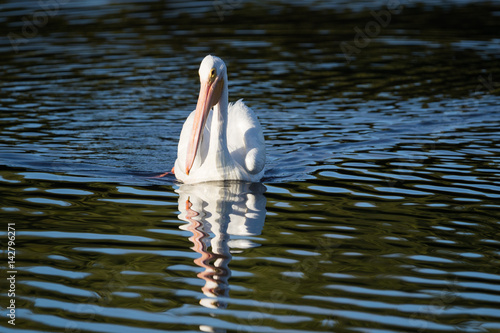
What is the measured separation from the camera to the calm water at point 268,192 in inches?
215

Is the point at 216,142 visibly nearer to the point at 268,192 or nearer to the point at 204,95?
the point at 204,95

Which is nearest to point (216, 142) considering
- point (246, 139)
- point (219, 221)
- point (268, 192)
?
point (246, 139)

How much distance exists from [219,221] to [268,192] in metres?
→ 1.25

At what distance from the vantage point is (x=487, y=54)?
53.2 ft

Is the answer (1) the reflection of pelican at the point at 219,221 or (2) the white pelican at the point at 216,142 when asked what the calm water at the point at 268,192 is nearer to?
(1) the reflection of pelican at the point at 219,221

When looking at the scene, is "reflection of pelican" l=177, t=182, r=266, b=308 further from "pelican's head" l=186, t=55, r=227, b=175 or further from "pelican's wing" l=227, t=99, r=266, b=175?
"pelican's head" l=186, t=55, r=227, b=175

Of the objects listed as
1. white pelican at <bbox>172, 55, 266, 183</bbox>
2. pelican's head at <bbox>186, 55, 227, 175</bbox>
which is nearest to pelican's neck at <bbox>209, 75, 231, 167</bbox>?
white pelican at <bbox>172, 55, 266, 183</bbox>

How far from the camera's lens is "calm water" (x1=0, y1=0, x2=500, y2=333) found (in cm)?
545

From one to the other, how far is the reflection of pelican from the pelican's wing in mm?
272

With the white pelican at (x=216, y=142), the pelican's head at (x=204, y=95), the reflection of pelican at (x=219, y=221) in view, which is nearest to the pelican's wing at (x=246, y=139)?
the white pelican at (x=216, y=142)

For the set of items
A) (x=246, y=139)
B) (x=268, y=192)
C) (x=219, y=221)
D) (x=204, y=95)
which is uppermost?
(x=204, y=95)

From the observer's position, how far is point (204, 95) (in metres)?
8.32

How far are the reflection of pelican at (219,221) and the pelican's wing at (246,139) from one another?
0.89 ft

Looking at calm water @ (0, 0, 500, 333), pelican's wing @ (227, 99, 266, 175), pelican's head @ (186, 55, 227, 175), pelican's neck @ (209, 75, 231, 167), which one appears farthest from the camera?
pelican's wing @ (227, 99, 266, 175)
